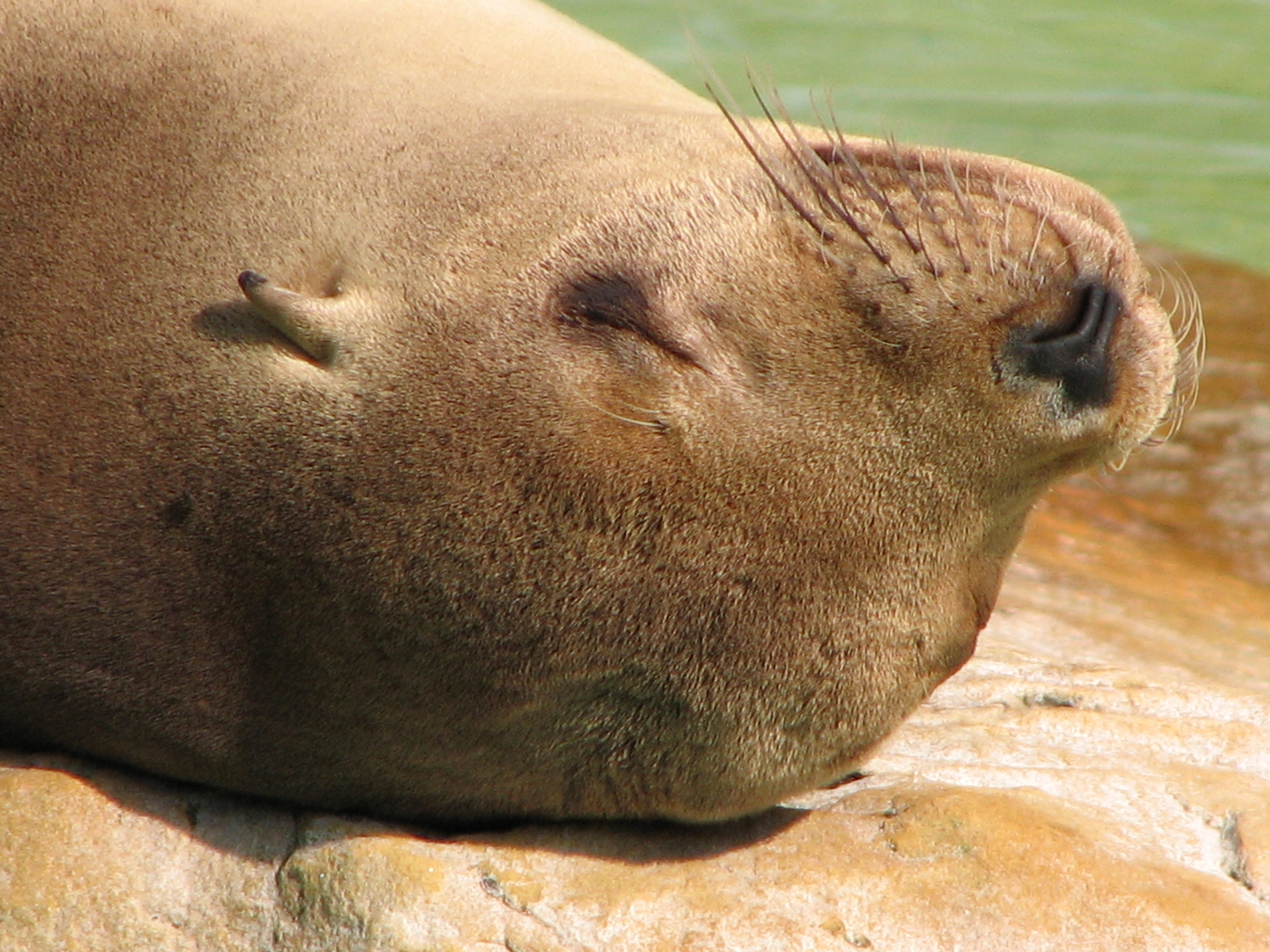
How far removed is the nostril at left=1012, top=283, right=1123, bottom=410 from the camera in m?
3.09

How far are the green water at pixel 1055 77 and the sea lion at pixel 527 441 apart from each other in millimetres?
6363

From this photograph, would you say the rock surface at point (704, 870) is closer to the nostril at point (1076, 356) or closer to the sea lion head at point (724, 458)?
the sea lion head at point (724, 458)

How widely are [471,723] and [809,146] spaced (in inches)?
53.3

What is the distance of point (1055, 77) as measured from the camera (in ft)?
36.4

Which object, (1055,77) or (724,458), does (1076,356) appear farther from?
(1055,77)

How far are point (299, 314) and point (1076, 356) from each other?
4.75 feet

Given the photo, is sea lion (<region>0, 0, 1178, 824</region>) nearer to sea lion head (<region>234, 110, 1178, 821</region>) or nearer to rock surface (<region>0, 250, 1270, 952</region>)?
sea lion head (<region>234, 110, 1178, 821</region>)

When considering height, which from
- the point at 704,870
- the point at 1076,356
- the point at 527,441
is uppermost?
the point at 1076,356

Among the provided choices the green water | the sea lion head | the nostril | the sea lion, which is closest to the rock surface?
the sea lion

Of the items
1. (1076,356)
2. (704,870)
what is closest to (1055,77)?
(1076,356)

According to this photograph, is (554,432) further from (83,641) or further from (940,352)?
(83,641)

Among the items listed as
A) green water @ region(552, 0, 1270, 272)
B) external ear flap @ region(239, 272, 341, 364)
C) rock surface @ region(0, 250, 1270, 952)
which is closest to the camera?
external ear flap @ region(239, 272, 341, 364)

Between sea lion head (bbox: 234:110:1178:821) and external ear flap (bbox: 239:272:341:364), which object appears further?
external ear flap (bbox: 239:272:341:364)

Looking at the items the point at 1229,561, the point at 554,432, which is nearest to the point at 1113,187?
the point at 1229,561
